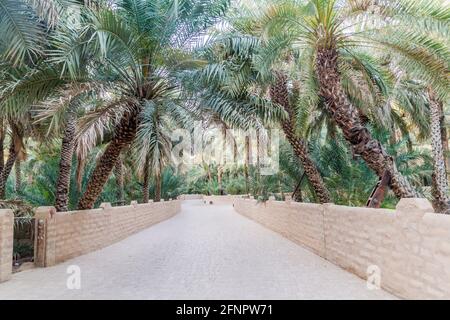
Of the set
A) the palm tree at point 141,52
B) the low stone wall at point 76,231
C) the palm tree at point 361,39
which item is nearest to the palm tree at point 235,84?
the palm tree at point 141,52

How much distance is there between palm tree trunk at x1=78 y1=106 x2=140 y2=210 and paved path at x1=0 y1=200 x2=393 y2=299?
1.56 metres

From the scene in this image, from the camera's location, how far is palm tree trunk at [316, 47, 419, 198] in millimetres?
7633

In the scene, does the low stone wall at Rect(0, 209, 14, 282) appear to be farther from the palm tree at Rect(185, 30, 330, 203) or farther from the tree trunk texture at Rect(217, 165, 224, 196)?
the tree trunk texture at Rect(217, 165, 224, 196)

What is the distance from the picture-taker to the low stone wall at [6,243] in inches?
252

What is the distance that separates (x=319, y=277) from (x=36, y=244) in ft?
18.7

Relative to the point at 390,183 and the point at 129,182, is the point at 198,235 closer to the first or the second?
the point at 390,183

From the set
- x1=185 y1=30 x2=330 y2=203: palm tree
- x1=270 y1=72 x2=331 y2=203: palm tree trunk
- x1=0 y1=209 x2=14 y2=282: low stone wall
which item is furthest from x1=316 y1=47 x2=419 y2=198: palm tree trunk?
x1=0 y1=209 x2=14 y2=282: low stone wall

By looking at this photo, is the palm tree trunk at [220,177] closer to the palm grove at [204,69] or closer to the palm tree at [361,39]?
the palm grove at [204,69]

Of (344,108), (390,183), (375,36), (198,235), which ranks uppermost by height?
(375,36)

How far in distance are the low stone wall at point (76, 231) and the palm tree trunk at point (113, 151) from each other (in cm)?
44

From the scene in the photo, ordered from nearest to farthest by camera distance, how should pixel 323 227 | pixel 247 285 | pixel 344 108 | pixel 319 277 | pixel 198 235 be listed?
1. pixel 247 285
2. pixel 319 277
3. pixel 344 108
4. pixel 323 227
5. pixel 198 235

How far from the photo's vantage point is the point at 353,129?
26.0ft

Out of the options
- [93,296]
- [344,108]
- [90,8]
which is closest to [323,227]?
[344,108]
